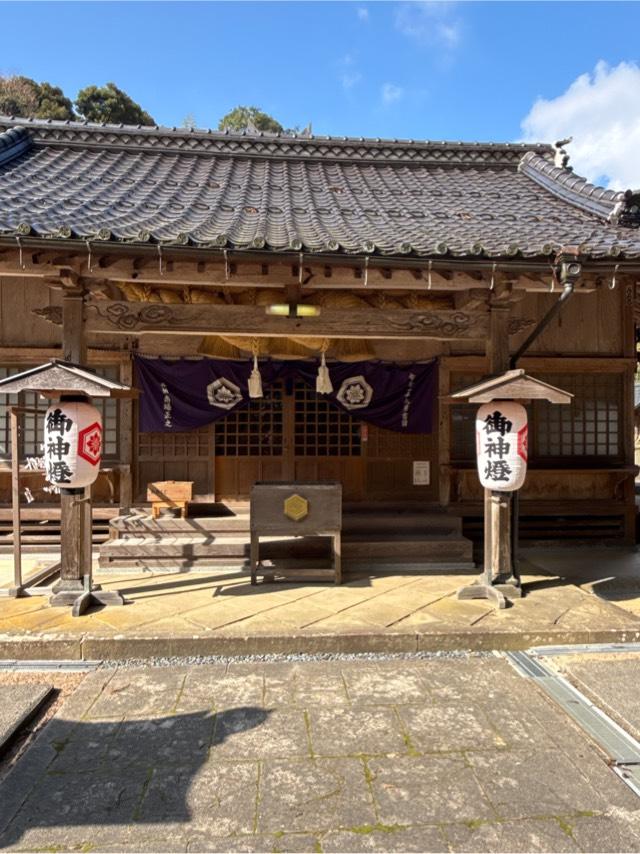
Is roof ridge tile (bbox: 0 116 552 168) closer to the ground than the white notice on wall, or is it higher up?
higher up

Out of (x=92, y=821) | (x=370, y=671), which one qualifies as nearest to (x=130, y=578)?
(x=370, y=671)

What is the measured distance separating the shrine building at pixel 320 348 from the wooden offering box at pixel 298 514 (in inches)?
41.3

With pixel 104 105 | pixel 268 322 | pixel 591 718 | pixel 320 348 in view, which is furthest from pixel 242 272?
pixel 104 105

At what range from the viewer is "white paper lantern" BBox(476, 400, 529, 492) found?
18.4 feet

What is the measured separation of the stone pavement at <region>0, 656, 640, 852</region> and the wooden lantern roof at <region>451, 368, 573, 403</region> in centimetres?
268

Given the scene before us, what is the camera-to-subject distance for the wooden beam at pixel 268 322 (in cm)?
572

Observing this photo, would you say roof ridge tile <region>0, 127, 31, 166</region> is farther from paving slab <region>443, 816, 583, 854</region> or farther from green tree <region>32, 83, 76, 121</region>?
green tree <region>32, 83, 76, 121</region>

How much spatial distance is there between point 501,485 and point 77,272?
16.3 feet

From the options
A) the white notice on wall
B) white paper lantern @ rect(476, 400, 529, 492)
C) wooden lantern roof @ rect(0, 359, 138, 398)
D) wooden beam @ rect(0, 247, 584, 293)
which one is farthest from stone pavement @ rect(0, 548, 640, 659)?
wooden beam @ rect(0, 247, 584, 293)

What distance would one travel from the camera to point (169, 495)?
7832 mm

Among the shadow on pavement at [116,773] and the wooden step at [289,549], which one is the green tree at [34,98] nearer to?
the wooden step at [289,549]

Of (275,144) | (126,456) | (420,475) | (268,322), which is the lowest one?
(420,475)

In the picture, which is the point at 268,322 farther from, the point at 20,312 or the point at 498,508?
the point at 20,312

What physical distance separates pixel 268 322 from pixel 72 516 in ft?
9.78
